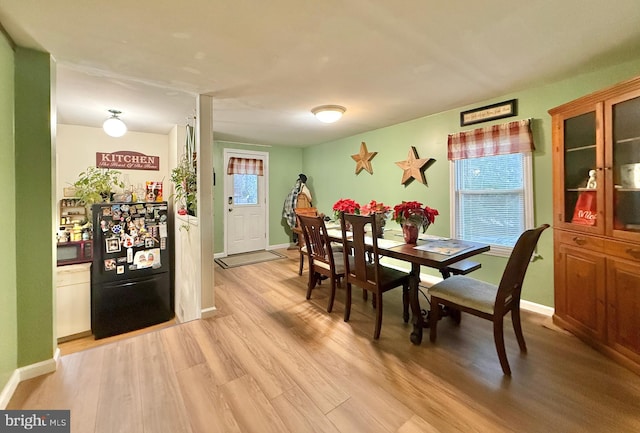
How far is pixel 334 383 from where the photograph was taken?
1627 mm

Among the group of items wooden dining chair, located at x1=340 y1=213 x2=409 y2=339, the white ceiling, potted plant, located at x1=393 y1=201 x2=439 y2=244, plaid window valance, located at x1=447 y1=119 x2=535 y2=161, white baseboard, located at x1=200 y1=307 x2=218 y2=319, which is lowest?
white baseboard, located at x1=200 y1=307 x2=218 y2=319

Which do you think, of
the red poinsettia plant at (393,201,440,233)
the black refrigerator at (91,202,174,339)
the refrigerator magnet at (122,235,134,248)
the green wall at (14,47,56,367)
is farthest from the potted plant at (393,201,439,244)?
the refrigerator magnet at (122,235,134,248)

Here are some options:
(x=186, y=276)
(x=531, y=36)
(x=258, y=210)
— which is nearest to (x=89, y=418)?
(x=186, y=276)

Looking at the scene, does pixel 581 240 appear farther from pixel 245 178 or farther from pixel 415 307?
pixel 245 178

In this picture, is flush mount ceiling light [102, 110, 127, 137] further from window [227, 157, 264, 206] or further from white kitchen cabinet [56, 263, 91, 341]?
window [227, 157, 264, 206]

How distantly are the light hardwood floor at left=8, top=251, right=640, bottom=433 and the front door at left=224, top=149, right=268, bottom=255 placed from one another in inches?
113

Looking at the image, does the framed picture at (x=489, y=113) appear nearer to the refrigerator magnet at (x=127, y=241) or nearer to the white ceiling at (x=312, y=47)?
the white ceiling at (x=312, y=47)

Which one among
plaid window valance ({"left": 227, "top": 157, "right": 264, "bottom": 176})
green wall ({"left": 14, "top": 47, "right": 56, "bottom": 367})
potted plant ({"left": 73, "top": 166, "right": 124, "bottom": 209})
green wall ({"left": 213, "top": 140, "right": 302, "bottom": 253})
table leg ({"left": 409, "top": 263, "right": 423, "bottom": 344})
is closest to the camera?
green wall ({"left": 14, "top": 47, "right": 56, "bottom": 367})

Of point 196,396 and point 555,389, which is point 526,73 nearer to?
point 555,389

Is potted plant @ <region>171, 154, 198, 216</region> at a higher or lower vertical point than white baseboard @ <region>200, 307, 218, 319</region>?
higher

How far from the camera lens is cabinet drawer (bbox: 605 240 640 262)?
169cm

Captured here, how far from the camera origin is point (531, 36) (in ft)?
5.49

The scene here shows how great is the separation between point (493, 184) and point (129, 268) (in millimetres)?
4317

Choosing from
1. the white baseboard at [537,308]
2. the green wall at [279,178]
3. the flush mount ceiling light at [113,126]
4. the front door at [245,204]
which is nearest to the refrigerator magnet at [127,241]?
the flush mount ceiling light at [113,126]
